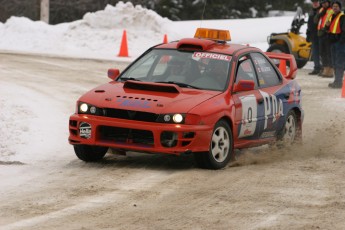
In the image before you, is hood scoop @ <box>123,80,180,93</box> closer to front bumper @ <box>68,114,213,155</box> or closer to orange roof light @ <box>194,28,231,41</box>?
front bumper @ <box>68,114,213,155</box>

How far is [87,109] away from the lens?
35.7ft

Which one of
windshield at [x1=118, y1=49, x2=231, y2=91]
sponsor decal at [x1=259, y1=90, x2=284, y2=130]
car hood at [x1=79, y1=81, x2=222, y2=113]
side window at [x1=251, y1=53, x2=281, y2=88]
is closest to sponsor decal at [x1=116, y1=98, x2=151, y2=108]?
car hood at [x1=79, y1=81, x2=222, y2=113]

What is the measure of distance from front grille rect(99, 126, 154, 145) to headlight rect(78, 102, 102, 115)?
201 millimetres

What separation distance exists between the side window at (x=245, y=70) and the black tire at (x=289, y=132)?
1.00 metres

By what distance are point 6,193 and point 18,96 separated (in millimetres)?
7766

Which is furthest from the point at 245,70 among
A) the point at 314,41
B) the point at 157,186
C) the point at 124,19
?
the point at 124,19

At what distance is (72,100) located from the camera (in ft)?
55.8

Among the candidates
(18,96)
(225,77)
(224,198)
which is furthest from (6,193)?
(18,96)

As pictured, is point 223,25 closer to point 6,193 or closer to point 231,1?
point 231,1

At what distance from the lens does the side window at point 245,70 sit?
466 inches

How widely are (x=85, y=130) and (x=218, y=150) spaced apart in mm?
1493

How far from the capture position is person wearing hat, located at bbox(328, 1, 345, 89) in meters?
21.4

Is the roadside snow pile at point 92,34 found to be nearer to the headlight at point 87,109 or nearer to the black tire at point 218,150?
the headlight at point 87,109

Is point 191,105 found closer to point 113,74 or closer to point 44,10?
point 113,74
